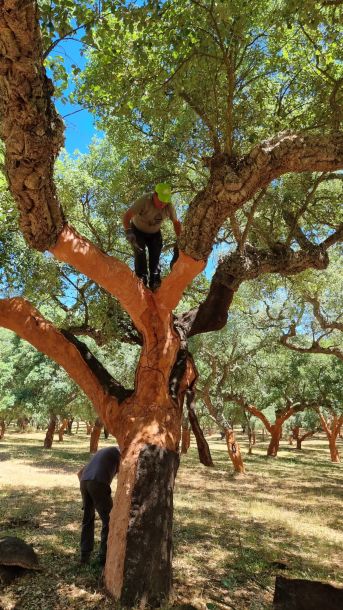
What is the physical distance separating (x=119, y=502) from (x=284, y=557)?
2853 millimetres

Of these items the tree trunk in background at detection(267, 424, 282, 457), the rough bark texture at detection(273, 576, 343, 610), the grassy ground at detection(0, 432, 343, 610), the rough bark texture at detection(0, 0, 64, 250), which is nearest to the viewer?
the rough bark texture at detection(0, 0, 64, 250)

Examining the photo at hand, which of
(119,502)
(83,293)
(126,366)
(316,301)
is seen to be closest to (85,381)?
(119,502)

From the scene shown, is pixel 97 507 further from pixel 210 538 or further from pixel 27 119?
pixel 27 119

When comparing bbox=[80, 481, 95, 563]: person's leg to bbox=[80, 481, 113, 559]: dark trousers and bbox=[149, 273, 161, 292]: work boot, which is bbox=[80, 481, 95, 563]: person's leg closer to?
bbox=[80, 481, 113, 559]: dark trousers

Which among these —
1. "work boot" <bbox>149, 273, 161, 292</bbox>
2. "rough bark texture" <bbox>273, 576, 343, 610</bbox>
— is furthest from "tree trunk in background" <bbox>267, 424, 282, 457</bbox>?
"rough bark texture" <bbox>273, 576, 343, 610</bbox>

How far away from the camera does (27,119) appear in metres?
3.16

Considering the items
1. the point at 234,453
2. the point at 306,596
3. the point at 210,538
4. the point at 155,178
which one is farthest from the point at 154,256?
the point at 234,453

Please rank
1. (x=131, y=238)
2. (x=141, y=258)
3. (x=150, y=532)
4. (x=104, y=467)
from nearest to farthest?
(x=150, y=532)
(x=131, y=238)
(x=104, y=467)
(x=141, y=258)

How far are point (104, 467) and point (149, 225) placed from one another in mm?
3046

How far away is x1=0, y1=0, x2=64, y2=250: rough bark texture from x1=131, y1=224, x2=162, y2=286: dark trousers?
1.60m

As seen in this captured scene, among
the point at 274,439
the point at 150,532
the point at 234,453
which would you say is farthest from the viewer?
the point at 274,439

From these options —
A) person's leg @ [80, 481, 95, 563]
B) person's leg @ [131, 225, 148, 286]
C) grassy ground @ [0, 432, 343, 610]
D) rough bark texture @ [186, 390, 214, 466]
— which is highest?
person's leg @ [131, 225, 148, 286]

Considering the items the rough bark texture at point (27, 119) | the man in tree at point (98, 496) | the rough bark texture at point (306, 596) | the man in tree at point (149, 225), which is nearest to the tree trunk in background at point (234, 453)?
the man in tree at point (98, 496)

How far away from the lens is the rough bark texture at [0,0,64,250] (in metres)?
2.81
